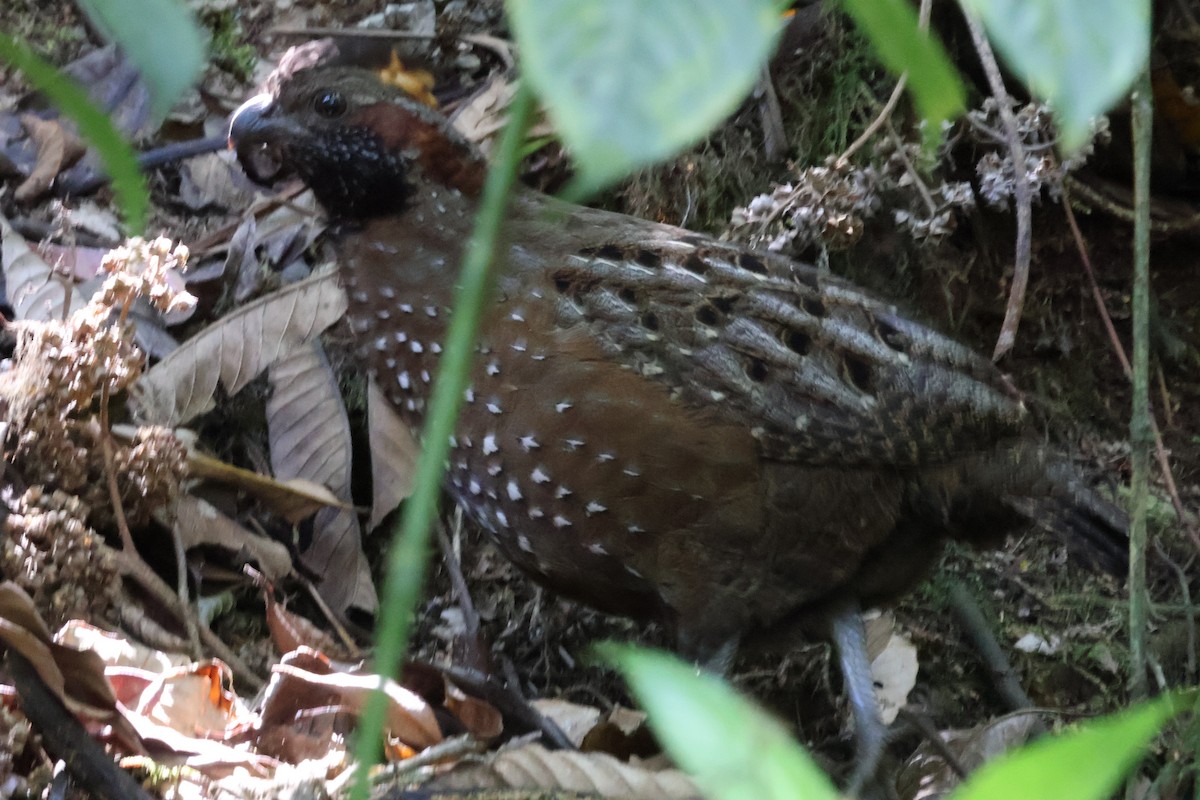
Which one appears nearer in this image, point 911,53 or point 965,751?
point 911,53

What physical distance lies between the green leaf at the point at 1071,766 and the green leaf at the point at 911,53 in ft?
1.04

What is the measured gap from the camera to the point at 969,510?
Result: 2.32 m

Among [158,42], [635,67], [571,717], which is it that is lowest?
[571,717]

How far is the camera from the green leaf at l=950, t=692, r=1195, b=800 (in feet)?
1.47

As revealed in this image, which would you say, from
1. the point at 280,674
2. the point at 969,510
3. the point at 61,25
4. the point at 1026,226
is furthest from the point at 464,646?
the point at 61,25

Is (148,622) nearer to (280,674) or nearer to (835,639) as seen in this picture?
(280,674)

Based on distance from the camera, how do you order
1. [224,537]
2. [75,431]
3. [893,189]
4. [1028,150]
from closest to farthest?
[75,431] → [224,537] → [1028,150] → [893,189]

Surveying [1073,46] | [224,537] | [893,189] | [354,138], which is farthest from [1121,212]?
[1073,46]

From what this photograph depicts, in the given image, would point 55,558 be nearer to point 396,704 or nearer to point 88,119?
point 396,704

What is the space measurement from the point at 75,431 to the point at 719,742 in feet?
6.40

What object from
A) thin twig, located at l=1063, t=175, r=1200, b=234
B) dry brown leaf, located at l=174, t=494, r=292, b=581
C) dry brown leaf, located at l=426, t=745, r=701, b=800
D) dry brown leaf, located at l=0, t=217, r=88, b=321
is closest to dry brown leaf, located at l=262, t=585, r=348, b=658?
dry brown leaf, located at l=174, t=494, r=292, b=581

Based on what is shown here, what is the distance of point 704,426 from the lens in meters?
2.19

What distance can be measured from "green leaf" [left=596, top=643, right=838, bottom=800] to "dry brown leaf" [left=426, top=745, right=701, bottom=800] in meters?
1.27

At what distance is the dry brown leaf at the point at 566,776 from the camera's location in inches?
68.1
